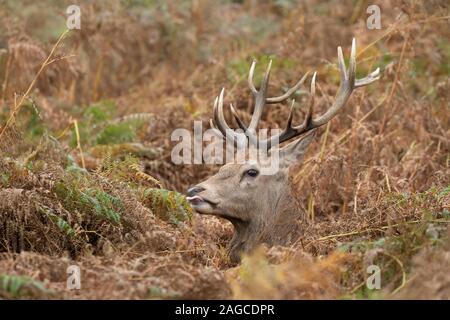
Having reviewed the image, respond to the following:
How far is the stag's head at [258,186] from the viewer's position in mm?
7512

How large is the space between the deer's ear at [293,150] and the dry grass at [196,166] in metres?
0.46

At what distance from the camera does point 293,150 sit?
7.95 meters

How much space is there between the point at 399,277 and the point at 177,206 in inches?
92.7

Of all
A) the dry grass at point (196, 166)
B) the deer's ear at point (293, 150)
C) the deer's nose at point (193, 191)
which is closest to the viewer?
the dry grass at point (196, 166)

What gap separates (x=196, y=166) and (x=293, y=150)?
2.13 metres

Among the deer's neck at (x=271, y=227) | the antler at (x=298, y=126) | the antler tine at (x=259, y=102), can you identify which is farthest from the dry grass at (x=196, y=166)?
the antler tine at (x=259, y=102)

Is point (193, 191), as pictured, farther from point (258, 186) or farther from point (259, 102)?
point (259, 102)

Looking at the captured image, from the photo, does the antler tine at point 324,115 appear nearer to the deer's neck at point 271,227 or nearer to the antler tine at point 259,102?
the antler tine at point 259,102

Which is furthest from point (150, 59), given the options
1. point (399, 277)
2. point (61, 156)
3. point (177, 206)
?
point (399, 277)

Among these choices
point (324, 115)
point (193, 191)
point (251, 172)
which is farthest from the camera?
point (324, 115)

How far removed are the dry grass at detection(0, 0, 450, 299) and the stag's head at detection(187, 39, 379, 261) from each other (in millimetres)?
250

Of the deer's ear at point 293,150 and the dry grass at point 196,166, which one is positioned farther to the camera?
the deer's ear at point 293,150

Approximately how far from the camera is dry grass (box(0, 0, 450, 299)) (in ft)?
19.2

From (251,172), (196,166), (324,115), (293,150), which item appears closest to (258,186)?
(251,172)
